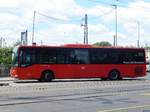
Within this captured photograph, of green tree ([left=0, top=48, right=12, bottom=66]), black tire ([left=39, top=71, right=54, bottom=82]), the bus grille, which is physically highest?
green tree ([left=0, top=48, right=12, bottom=66])

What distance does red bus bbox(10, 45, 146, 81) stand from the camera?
38.3m

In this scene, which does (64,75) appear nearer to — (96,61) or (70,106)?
(96,61)

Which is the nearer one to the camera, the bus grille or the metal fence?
the bus grille

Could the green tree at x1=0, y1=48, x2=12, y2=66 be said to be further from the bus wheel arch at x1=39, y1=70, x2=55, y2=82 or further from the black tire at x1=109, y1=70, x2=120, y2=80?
the black tire at x1=109, y1=70, x2=120, y2=80

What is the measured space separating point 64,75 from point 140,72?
6.96 m

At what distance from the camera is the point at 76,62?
1586 inches

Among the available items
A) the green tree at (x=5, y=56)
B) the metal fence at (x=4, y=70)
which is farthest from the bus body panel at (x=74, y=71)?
the green tree at (x=5, y=56)

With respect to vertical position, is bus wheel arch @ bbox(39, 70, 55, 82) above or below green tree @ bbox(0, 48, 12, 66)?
below

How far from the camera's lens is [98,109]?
16453 millimetres

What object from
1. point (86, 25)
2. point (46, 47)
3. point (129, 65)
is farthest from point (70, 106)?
point (86, 25)

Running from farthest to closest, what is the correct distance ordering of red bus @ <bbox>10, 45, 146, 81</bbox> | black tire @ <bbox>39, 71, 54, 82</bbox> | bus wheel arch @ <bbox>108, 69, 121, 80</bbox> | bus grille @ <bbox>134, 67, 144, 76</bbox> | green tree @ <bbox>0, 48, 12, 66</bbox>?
green tree @ <bbox>0, 48, 12, 66</bbox>, bus grille @ <bbox>134, 67, 144, 76</bbox>, bus wheel arch @ <bbox>108, 69, 121, 80</bbox>, black tire @ <bbox>39, 71, 54, 82</bbox>, red bus @ <bbox>10, 45, 146, 81</bbox>

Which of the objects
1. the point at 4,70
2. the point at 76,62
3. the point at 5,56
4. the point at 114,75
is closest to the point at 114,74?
the point at 114,75

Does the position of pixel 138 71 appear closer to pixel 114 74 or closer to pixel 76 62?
pixel 114 74

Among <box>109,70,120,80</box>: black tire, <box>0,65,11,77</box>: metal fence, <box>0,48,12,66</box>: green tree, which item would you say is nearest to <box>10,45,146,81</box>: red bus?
<box>109,70,120,80</box>: black tire
